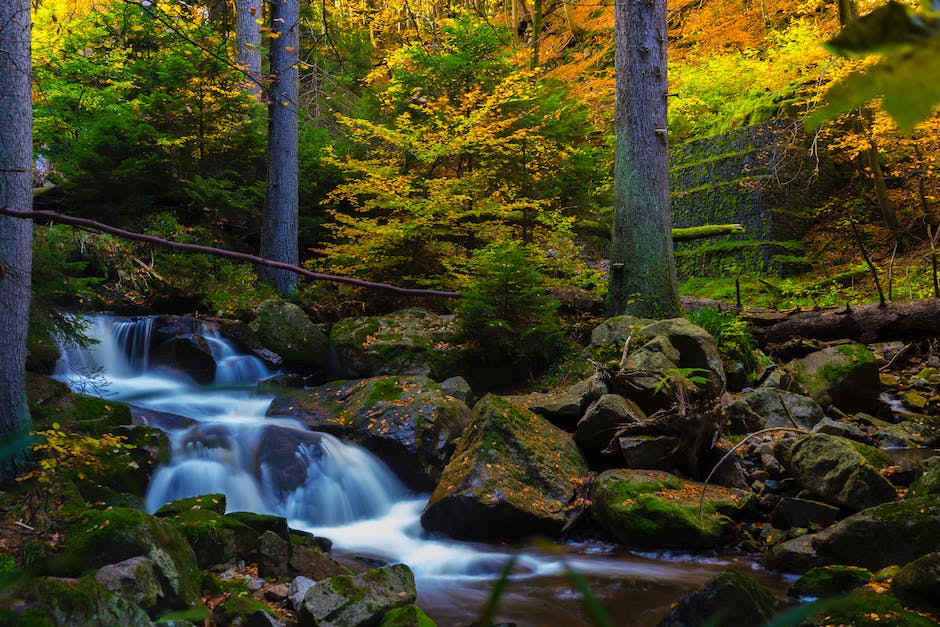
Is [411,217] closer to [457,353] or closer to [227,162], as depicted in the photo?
[457,353]

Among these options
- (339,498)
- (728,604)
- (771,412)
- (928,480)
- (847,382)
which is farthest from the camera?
(847,382)

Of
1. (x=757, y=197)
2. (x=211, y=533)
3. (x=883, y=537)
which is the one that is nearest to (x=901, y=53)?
(x=883, y=537)

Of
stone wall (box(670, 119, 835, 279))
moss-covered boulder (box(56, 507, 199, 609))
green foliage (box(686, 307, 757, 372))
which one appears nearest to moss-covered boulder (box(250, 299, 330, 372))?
green foliage (box(686, 307, 757, 372))

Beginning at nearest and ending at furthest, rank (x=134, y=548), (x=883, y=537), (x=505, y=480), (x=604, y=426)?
1. (x=134, y=548)
2. (x=883, y=537)
3. (x=505, y=480)
4. (x=604, y=426)

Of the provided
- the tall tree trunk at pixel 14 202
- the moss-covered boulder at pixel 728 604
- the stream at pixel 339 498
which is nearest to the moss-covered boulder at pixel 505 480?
the stream at pixel 339 498

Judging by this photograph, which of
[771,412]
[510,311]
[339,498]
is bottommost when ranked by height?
[339,498]

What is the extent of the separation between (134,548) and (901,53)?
394 centimetres

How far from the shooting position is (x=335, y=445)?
712cm

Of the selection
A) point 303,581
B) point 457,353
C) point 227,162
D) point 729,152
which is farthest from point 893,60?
point 729,152

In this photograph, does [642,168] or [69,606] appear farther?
[642,168]

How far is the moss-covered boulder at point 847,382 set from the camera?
7.66 meters

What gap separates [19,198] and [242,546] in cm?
300

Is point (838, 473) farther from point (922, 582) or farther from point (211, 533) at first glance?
point (211, 533)

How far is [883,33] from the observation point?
44 cm
